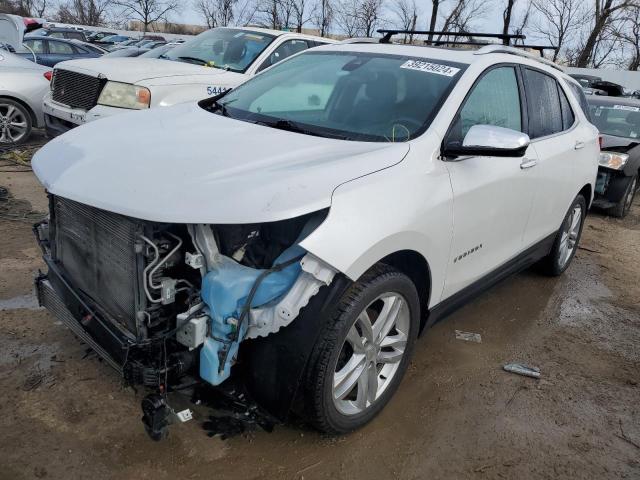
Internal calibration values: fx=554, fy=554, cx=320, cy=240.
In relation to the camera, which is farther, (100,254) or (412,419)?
(412,419)

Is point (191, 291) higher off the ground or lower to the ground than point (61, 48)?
lower

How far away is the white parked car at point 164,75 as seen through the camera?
6.11m

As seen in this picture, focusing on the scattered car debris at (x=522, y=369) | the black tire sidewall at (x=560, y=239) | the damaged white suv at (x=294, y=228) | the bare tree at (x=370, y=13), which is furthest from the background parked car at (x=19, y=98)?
the bare tree at (x=370, y=13)

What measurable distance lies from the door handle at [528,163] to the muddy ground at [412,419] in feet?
4.05

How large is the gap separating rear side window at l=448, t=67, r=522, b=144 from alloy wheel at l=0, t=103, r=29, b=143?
7.07m

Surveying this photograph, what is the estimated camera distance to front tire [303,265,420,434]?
7.66 feet

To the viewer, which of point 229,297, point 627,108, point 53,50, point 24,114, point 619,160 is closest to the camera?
point 229,297

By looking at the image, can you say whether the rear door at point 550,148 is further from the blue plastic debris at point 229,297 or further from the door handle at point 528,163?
the blue plastic debris at point 229,297

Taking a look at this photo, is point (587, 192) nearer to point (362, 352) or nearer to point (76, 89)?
point (362, 352)

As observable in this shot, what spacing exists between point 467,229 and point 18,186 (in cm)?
541

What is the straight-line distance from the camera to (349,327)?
237 cm

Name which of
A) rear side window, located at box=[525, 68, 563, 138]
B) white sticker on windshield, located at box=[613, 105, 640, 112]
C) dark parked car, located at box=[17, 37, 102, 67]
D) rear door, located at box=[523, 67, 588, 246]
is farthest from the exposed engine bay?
dark parked car, located at box=[17, 37, 102, 67]

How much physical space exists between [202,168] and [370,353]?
3.87 ft

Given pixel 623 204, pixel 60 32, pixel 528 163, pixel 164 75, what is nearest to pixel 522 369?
pixel 528 163
